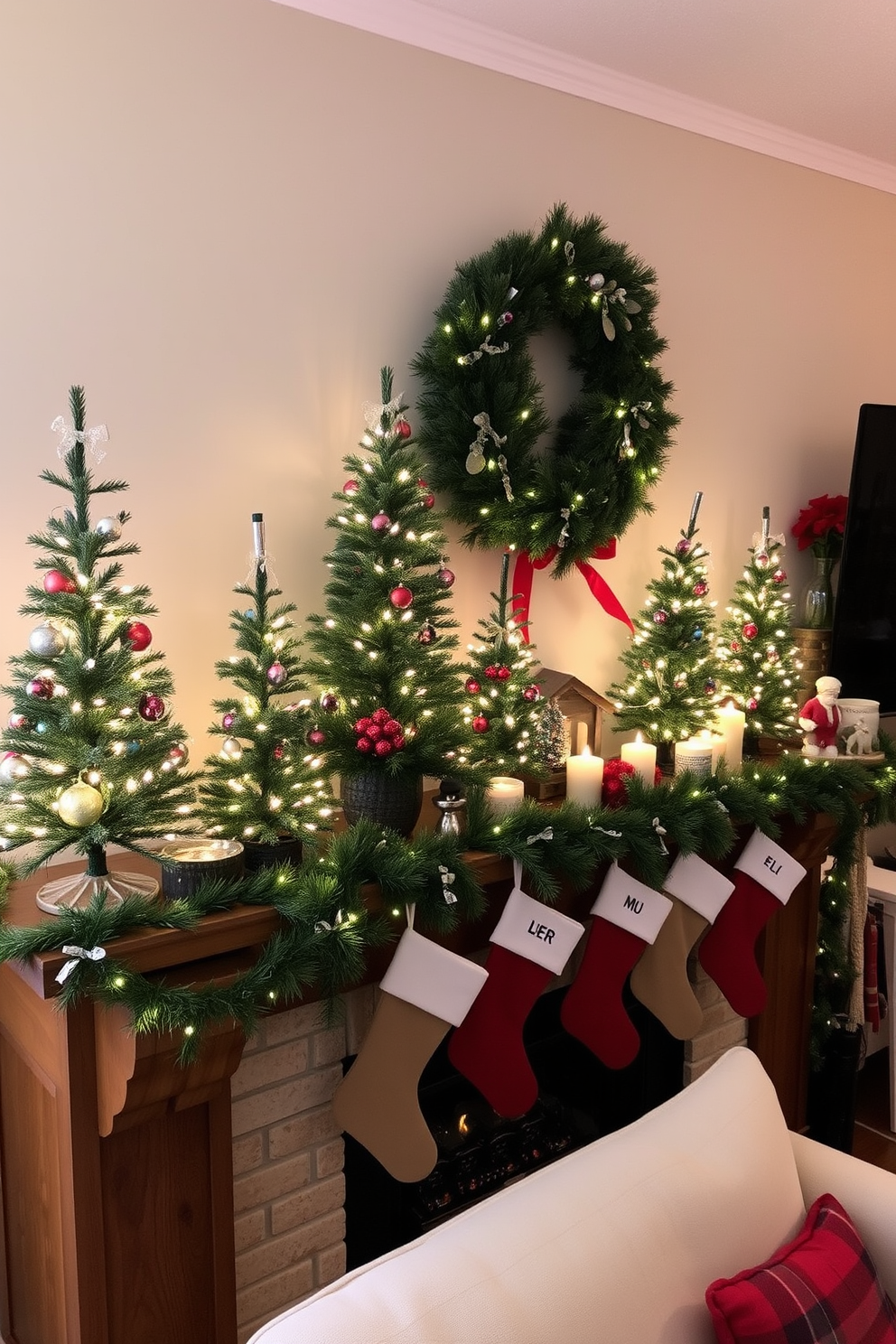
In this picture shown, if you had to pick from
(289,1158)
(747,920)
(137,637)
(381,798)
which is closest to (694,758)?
(747,920)

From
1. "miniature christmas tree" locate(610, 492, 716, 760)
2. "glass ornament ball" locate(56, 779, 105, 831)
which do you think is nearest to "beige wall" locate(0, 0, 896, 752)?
"miniature christmas tree" locate(610, 492, 716, 760)

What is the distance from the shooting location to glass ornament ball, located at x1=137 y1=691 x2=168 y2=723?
1.40m

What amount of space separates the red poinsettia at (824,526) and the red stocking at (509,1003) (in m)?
1.47

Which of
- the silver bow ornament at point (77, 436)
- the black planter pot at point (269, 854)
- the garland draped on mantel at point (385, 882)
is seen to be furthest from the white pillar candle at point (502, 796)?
the silver bow ornament at point (77, 436)

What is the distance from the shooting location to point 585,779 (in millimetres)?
1955

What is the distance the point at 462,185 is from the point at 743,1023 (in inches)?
80.8

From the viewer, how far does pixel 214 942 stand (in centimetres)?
143

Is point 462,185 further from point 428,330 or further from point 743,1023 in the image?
point 743,1023

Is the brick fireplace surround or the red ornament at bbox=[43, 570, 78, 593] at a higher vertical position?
the red ornament at bbox=[43, 570, 78, 593]

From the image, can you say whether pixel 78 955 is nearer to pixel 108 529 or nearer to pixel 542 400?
pixel 108 529

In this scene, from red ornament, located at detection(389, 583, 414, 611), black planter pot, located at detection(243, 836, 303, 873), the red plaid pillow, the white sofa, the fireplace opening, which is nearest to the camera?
the white sofa

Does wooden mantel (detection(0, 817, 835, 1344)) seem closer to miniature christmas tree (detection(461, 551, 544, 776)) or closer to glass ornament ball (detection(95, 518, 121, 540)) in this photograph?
miniature christmas tree (detection(461, 551, 544, 776))

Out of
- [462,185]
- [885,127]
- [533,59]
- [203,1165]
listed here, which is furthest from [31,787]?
[885,127]

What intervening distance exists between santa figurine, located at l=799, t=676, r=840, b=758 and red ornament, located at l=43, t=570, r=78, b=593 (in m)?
1.74
